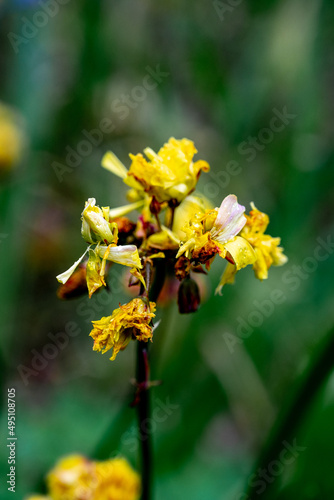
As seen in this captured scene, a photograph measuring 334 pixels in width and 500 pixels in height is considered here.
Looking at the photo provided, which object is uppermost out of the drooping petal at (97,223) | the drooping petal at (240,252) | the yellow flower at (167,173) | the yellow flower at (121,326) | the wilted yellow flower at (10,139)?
the wilted yellow flower at (10,139)

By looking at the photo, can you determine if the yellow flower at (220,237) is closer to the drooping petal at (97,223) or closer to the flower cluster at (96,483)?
the drooping petal at (97,223)

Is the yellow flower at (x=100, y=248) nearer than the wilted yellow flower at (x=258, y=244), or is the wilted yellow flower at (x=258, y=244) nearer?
the yellow flower at (x=100, y=248)

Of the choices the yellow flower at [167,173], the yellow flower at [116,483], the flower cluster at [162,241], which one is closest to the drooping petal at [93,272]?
the flower cluster at [162,241]

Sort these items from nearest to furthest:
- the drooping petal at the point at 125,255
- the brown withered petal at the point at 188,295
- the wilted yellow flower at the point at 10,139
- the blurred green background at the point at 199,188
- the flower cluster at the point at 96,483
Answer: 1. the drooping petal at the point at 125,255
2. the brown withered petal at the point at 188,295
3. the flower cluster at the point at 96,483
4. the blurred green background at the point at 199,188
5. the wilted yellow flower at the point at 10,139

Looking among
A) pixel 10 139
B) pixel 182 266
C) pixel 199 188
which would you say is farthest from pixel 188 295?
pixel 10 139

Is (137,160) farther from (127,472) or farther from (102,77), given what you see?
(102,77)

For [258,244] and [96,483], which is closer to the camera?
[258,244]

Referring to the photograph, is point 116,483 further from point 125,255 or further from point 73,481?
point 125,255
